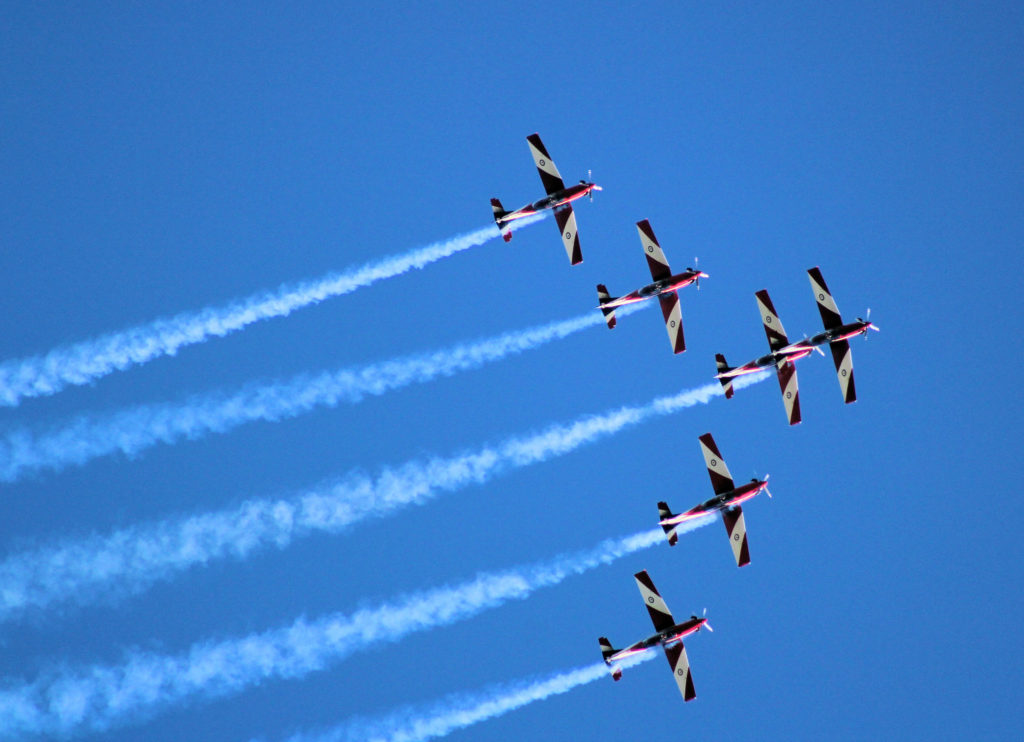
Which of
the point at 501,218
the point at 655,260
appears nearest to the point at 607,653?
the point at 655,260

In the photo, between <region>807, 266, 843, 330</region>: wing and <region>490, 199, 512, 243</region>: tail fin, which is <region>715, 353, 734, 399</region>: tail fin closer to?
<region>807, 266, 843, 330</region>: wing

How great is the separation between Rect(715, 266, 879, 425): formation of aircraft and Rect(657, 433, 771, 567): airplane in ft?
12.1

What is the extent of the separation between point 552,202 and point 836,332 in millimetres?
16096

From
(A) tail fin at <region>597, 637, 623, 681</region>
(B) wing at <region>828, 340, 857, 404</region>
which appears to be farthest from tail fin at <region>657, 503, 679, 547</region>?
(B) wing at <region>828, 340, 857, 404</region>

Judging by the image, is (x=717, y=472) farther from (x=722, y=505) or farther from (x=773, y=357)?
(x=773, y=357)

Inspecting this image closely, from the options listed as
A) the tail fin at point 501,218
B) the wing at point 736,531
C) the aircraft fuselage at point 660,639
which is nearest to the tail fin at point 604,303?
the tail fin at point 501,218

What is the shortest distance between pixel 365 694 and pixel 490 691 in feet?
150

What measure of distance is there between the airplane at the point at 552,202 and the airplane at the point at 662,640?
58.4ft

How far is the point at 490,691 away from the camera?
60.8 meters

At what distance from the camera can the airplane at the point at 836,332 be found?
6569cm

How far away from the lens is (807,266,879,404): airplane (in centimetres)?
6569

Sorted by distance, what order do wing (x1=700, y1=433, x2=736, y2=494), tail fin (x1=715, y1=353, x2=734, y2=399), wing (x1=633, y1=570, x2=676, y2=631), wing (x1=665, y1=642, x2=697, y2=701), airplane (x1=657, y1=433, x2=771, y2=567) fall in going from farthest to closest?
tail fin (x1=715, y1=353, x2=734, y2=399) < wing (x1=700, y1=433, x2=736, y2=494) < airplane (x1=657, y1=433, x2=771, y2=567) < wing (x1=665, y1=642, x2=697, y2=701) < wing (x1=633, y1=570, x2=676, y2=631)

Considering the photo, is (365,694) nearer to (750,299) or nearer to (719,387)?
(719,387)

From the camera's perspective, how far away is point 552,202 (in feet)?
216
